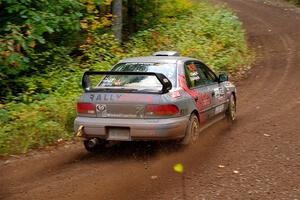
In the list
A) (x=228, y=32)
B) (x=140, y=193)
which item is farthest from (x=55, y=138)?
(x=228, y=32)

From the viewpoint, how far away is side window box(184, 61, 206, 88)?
7.44 m

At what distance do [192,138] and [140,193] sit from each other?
6.69ft

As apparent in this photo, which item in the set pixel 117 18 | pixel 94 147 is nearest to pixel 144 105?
pixel 94 147

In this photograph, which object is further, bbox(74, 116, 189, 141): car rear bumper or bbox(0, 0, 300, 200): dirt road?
bbox(74, 116, 189, 141): car rear bumper

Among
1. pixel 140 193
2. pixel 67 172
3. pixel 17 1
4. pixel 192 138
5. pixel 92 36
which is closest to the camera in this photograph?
pixel 140 193

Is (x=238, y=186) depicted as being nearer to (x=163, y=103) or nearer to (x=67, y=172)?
(x=163, y=103)

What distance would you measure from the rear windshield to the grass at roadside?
1.79 metres

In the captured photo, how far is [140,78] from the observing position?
22.7 ft

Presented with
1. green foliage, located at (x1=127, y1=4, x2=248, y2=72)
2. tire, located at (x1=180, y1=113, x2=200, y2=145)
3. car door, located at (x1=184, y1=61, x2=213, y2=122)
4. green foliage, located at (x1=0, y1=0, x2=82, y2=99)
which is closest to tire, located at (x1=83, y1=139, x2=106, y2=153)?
tire, located at (x1=180, y1=113, x2=200, y2=145)

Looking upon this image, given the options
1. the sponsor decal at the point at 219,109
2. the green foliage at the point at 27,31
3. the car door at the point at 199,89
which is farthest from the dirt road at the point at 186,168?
the green foliage at the point at 27,31

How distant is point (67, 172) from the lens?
6254mm

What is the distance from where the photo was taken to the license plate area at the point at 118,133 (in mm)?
6504

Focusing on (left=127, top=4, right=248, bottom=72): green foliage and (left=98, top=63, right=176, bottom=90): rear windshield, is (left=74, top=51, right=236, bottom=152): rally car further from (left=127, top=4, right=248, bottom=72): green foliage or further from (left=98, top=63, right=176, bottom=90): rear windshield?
(left=127, top=4, right=248, bottom=72): green foliage

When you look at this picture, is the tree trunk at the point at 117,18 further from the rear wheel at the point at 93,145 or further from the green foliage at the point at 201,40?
the rear wheel at the point at 93,145
